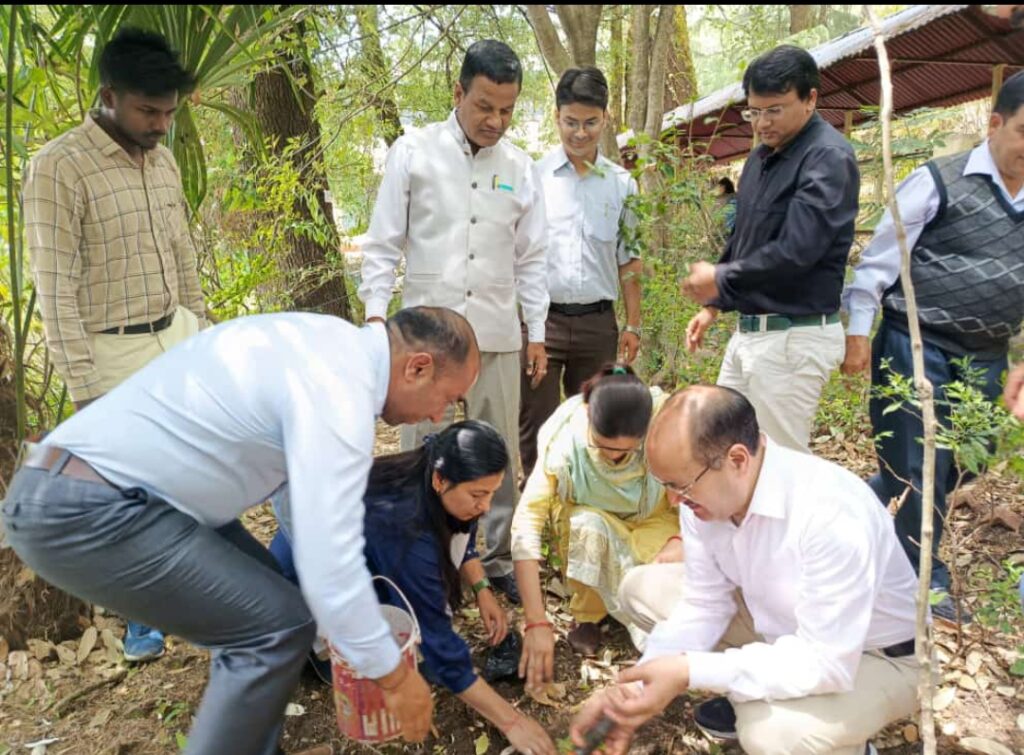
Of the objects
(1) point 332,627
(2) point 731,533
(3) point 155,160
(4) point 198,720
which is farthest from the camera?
(3) point 155,160

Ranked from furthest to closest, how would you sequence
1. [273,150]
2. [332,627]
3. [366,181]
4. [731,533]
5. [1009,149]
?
[366,181], [273,150], [1009,149], [731,533], [332,627]

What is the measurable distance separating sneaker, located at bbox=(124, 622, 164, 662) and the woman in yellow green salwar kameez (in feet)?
4.20

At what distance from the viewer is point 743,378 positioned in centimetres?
269

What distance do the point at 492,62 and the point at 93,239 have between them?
1412mm

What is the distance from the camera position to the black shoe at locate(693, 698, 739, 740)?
6.91 ft

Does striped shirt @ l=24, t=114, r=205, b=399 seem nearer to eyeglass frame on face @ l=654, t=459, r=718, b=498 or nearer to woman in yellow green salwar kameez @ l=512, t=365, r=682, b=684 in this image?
woman in yellow green salwar kameez @ l=512, t=365, r=682, b=684

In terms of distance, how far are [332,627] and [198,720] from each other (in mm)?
420

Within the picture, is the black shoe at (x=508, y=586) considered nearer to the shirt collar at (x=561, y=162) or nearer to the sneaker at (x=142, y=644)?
the sneaker at (x=142, y=644)

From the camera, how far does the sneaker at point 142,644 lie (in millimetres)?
2592

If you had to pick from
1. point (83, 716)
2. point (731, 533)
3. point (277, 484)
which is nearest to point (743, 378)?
point (731, 533)

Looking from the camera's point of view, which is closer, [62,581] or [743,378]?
[62,581]

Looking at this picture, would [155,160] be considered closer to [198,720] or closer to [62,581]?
[62,581]

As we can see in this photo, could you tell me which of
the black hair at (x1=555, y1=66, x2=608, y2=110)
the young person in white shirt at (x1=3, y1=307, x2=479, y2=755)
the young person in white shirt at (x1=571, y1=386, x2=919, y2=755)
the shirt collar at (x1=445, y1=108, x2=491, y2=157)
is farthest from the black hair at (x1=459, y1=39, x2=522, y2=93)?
the young person in white shirt at (x1=571, y1=386, x2=919, y2=755)

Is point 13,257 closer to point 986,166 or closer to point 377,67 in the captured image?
point 986,166
